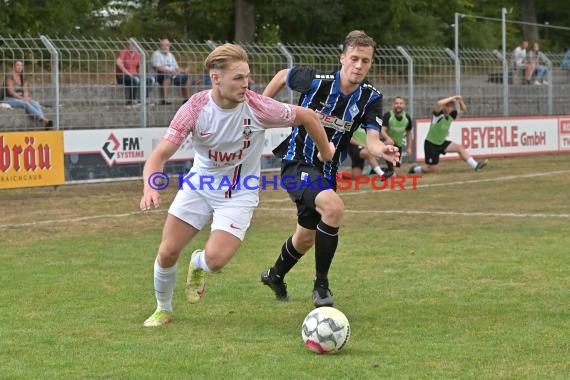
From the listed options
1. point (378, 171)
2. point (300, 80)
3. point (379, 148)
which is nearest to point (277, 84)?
point (300, 80)

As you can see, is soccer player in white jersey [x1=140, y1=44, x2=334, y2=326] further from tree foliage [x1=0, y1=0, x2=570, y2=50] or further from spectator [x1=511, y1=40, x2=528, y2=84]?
tree foliage [x1=0, y1=0, x2=570, y2=50]

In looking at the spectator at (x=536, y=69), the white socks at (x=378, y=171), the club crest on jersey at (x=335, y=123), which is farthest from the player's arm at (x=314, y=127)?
the spectator at (x=536, y=69)

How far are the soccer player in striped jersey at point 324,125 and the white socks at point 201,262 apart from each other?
2.80 ft

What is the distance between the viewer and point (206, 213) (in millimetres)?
7543

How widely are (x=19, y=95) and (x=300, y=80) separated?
1078cm

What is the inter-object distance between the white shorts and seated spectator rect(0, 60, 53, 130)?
443 inches

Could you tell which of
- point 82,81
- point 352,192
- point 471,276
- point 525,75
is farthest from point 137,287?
point 525,75

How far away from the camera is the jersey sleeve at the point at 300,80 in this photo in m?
8.50

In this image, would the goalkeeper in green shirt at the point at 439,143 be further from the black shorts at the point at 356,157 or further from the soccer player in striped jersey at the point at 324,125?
the soccer player in striped jersey at the point at 324,125

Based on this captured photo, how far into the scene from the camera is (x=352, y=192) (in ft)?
59.4

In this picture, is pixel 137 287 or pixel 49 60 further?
pixel 49 60

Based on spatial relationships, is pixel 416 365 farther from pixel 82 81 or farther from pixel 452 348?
pixel 82 81

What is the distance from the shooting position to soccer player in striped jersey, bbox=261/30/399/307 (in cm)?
814

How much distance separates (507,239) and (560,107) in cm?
1726
